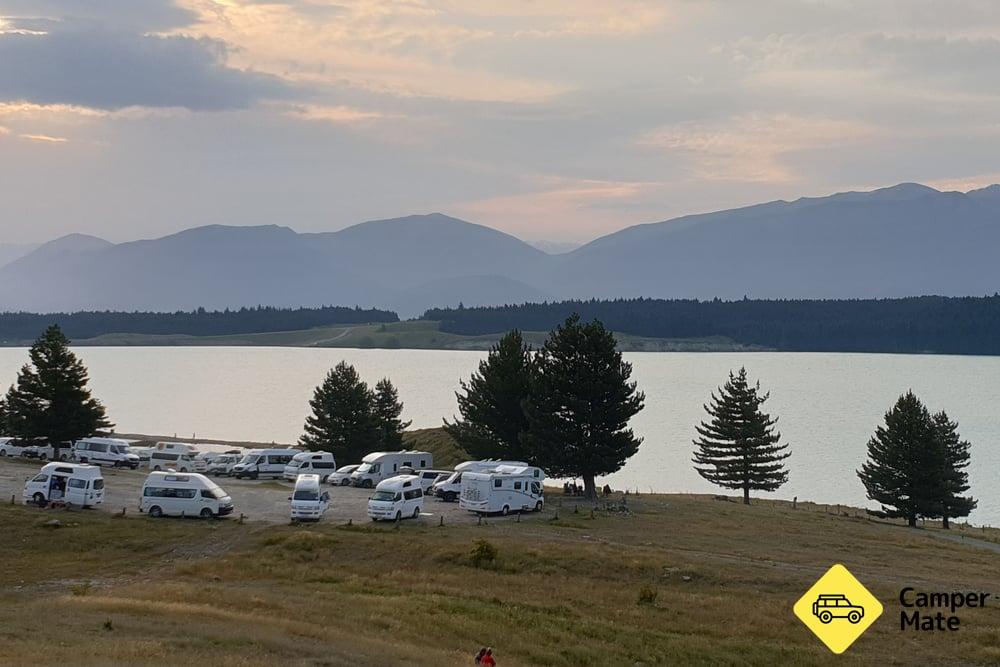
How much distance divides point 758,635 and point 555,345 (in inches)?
1364

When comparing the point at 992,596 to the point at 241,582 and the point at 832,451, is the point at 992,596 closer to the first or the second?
the point at 241,582

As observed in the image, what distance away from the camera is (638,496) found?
71.8 meters

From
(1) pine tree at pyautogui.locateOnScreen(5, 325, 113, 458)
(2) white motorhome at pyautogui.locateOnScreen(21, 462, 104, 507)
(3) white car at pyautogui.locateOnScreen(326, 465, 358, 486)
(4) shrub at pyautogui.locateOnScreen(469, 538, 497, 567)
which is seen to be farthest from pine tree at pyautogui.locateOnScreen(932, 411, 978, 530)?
(1) pine tree at pyautogui.locateOnScreen(5, 325, 113, 458)

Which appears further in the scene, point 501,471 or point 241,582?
point 501,471

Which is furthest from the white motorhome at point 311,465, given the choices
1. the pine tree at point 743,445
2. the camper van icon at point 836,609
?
the camper van icon at point 836,609

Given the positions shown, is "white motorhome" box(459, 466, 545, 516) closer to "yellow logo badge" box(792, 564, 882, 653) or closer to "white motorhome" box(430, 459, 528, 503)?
"white motorhome" box(430, 459, 528, 503)

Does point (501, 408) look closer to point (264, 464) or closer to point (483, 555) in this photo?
point (264, 464)

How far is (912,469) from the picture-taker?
76.8 m

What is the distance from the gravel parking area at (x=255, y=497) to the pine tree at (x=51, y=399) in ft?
9.03

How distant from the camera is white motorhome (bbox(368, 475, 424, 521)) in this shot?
50.7 m

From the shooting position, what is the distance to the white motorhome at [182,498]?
50.6 metres

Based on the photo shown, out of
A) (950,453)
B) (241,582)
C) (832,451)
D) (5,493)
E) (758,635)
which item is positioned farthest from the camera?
(832,451)

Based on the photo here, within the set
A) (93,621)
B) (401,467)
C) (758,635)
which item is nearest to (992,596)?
(758,635)

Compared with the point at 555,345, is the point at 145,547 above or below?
below
